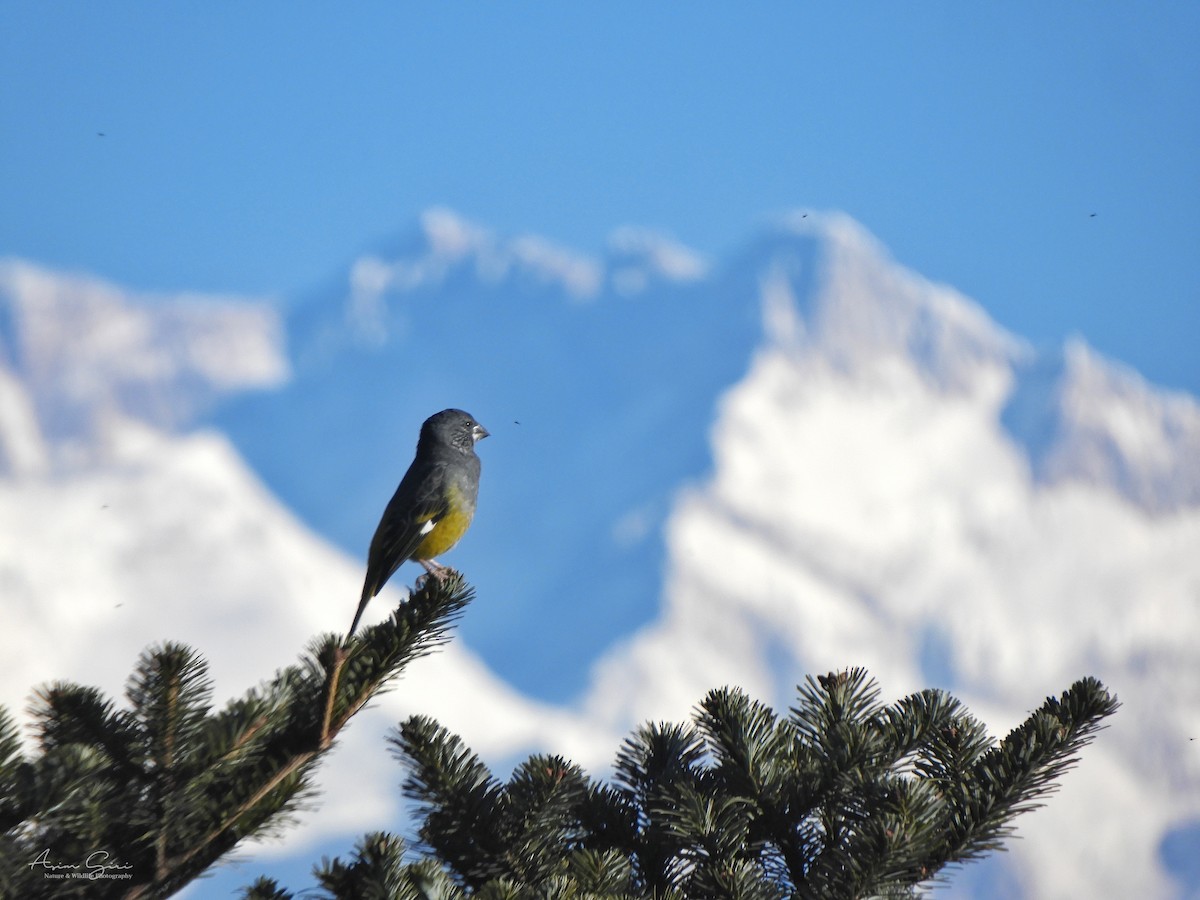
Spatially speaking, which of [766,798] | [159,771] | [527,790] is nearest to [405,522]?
[527,790]

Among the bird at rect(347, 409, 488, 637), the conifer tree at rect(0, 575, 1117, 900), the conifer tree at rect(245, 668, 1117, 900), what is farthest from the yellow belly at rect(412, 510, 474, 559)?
the conifer tree at rect(245, 668, 1117, 900)

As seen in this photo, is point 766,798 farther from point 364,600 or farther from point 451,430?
point 451,430

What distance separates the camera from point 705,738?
4191 millimetres

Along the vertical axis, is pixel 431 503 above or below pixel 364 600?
above

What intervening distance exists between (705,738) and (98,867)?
181 centimetres

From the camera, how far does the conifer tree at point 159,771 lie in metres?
3.08

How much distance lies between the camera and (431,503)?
26.2 ft

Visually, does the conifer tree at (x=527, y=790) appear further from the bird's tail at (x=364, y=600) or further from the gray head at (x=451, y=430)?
the gray head at (x=451, y=430)

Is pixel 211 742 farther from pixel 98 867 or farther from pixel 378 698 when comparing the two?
pixel 378 698

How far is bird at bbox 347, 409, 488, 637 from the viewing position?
303 inches

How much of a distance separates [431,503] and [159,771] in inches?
184
